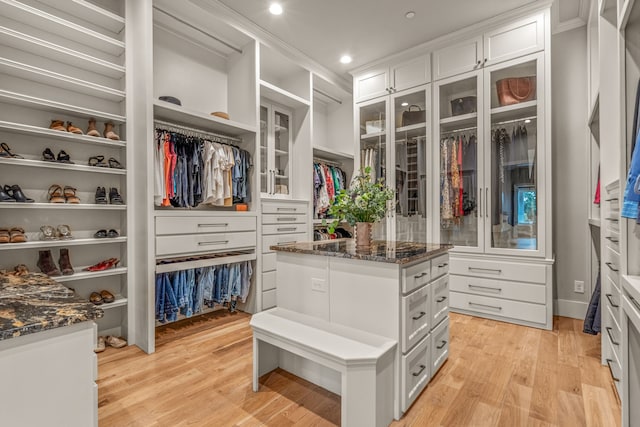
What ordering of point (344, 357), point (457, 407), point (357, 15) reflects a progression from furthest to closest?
1. point (357, 15)
2. point (457, 407)
3. point (344, 357)

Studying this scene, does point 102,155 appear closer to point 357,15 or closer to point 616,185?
point 357,15

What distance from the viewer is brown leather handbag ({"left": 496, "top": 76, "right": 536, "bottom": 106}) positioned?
9.93 feet

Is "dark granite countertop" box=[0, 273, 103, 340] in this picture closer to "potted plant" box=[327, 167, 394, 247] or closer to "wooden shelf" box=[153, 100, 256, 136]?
"potted plant" box=[327, 167, 394, 247]

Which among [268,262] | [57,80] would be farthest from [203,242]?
[57,80]

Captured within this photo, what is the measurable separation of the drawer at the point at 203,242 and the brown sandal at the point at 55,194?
27.4 inches

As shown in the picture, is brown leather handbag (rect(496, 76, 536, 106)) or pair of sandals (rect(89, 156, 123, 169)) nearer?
pair of sandals (rect(89, 156, 123, 169))

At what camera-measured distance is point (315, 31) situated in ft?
11.0

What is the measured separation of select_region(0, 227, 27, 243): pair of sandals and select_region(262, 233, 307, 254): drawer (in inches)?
72.3

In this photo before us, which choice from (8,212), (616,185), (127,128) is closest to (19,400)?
(8,212)

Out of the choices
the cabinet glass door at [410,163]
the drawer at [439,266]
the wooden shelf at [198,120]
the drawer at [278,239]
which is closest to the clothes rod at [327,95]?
the cabinet glass door at [410,163]

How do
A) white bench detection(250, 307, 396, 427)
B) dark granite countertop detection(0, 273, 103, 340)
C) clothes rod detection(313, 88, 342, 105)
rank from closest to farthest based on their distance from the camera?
dark granite countertop detection(0, 273, 103, 340) → white bench detection(250, 307, 396, 427) → clothes rod detection(313, 88, 342, 105)

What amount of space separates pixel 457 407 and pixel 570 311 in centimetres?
227

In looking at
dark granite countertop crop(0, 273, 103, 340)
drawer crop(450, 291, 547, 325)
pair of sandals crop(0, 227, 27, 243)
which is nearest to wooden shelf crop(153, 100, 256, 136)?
pair of sandals crop(0, 227, 27, 243)

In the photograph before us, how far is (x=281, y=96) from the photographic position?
3717 mm
